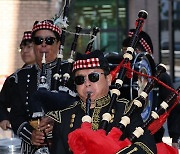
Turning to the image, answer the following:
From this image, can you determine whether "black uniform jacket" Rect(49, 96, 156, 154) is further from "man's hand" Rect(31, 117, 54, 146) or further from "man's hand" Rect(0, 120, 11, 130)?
"man's hand" Rect(0, 120, 11, 130)

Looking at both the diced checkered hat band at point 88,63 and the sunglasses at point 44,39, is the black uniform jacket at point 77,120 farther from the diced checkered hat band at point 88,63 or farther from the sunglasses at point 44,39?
the sunglasses at point 44,39

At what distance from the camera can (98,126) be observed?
362 centimetres

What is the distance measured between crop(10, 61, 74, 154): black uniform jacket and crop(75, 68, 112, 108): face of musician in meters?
1.16

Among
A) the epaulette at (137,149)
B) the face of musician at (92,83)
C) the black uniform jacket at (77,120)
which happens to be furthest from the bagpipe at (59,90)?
the epaulette at (137,149)

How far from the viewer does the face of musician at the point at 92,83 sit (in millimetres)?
3660

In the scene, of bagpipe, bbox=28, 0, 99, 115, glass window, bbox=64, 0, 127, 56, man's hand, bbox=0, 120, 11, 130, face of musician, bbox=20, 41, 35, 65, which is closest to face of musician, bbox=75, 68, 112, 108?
bagpipe, bbox=28, 0, 99, 115

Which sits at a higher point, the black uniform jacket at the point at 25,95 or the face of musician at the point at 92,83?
the face of musician at the point at 92,83

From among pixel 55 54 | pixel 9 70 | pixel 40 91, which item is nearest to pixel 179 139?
pixel 55 54

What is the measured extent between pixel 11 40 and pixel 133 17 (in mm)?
3789

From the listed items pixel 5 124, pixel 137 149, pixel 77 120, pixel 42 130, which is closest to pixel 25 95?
pixel 5 124

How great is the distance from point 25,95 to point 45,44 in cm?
47

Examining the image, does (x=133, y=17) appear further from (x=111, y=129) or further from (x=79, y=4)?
(x=111, y=129)

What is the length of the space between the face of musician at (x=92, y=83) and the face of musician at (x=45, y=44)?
1231mm

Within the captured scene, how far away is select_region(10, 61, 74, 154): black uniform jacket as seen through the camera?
487cm
